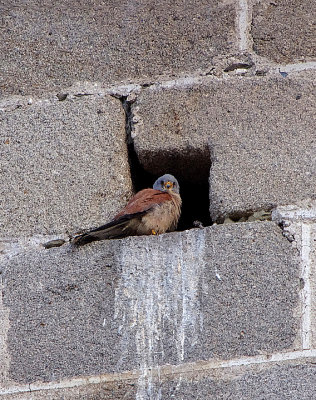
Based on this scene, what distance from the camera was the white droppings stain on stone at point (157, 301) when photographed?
265cm

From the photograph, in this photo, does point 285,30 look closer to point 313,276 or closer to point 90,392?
point 313,276

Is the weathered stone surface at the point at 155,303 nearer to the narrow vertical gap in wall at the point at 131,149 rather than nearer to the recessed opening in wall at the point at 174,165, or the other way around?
the recessed opening in wall at the point at 174,165

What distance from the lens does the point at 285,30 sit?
3172 millimetres

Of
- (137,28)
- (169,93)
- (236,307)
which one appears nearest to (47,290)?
(236,307)

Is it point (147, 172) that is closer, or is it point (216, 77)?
point (216, 77)

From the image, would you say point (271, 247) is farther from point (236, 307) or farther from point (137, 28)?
point (137, 28)

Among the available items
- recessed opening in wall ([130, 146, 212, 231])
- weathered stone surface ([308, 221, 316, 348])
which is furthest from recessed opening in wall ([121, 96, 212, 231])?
weathered stone surface ([308, 221, 316, 348])

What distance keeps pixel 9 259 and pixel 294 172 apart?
1.15 meters

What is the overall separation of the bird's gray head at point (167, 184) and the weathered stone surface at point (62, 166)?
345mm

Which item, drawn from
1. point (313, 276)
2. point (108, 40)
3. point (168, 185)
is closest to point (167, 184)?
point (168, 185)

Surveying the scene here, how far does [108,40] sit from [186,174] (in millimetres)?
680

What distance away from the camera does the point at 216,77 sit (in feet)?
10.4

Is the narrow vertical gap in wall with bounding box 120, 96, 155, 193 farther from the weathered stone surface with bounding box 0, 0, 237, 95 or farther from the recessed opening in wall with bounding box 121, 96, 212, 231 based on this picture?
the weathered stone surface with bounding box 0, 0, 237, 95

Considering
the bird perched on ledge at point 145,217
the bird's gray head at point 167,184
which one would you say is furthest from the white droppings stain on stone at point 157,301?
the bird's gray head at point 167,184
